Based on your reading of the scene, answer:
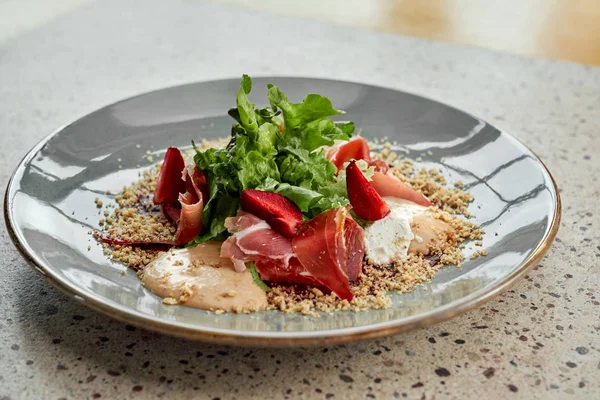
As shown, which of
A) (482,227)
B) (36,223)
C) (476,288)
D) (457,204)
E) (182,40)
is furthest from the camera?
(182,40)

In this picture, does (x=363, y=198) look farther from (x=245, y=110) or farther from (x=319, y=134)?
(x=245, y=110)

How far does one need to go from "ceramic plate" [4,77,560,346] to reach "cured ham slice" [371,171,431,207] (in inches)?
5.0

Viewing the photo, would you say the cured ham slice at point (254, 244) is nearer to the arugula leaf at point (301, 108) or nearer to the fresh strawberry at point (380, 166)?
the arugula leaf at point (301, 108)

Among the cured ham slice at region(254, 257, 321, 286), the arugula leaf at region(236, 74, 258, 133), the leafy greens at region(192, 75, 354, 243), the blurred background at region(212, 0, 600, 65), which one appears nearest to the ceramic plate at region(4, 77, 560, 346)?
the cured ham slice at region(254, 257, 321, 286)

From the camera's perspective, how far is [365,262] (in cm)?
145

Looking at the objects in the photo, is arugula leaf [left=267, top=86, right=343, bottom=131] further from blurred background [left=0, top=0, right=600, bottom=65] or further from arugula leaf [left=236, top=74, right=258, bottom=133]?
blurred background [left=0, top=0, right=600, bottom=65]

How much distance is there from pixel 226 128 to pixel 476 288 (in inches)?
40.1

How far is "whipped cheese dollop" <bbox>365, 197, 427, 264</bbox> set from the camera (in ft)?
4.80

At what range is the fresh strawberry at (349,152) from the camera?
179 cm

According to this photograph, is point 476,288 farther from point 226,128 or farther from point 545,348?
point 226,128

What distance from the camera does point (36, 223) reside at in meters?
1.46

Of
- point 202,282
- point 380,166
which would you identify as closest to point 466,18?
point 380,166

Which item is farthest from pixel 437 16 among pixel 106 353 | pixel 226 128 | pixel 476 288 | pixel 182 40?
pixel 106 353

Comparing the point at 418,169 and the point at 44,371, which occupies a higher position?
the point at 418,169
